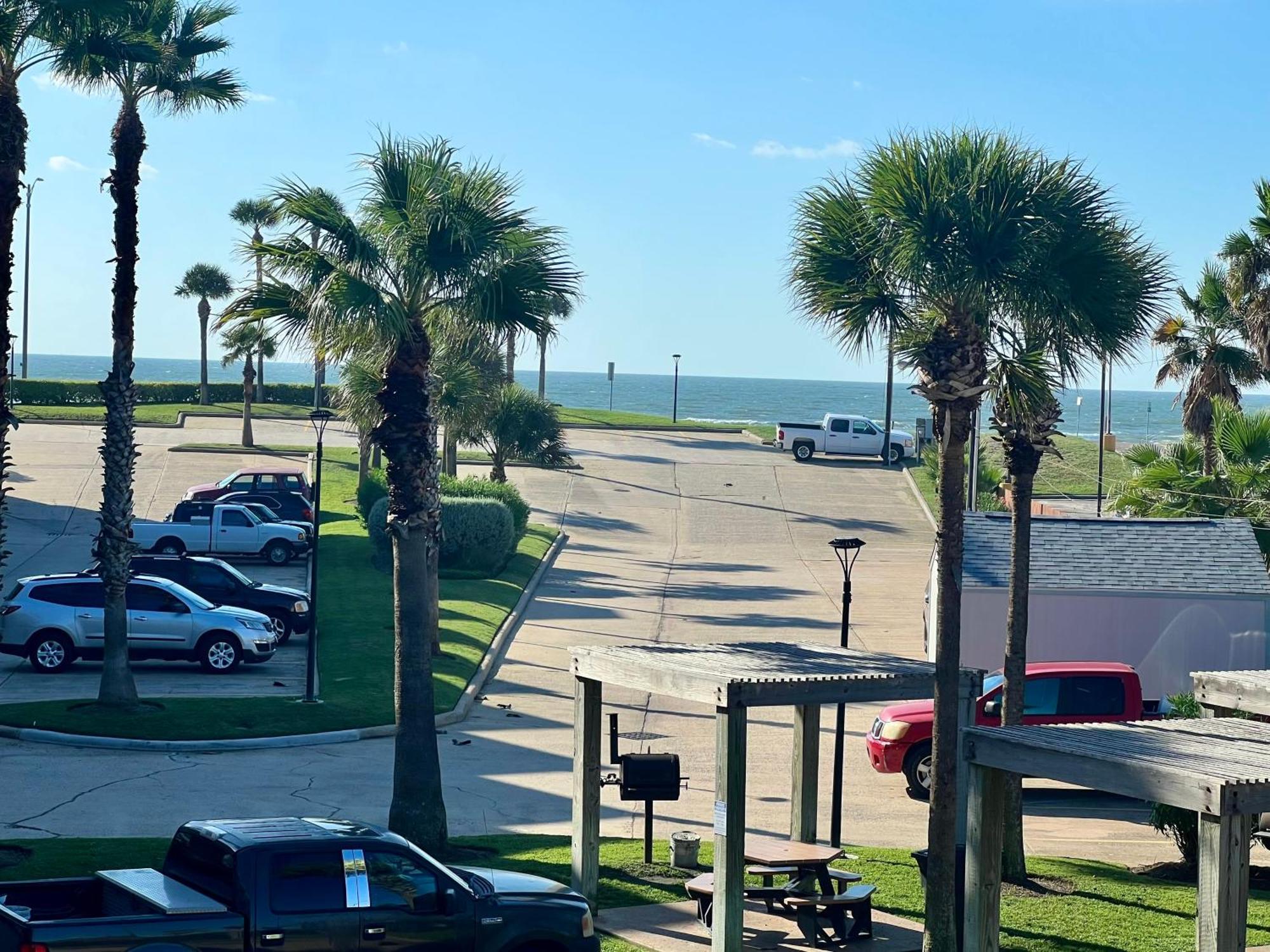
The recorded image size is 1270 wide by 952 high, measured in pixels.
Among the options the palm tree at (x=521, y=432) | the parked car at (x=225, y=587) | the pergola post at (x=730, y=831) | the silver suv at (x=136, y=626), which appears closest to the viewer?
the pergola post at (x=730, y=831)

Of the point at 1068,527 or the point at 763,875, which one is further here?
the point at 1068,527

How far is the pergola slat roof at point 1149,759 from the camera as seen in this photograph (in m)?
8.82

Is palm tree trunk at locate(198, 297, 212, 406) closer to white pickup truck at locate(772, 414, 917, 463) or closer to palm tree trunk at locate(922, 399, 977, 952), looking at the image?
white pickup truck at locate(772, 414, 917, 463)

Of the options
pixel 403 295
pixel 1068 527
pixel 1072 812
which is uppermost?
pixel 403 295

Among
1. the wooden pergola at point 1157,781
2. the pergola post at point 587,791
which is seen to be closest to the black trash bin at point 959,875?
the wooden pergola at point 1157,781

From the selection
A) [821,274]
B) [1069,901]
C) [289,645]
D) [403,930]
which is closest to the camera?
[403,930]

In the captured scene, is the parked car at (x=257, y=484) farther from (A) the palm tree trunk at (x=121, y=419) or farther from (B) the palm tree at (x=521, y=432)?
(A) the palm tree trunk at (x=121, y=419)

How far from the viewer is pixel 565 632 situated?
3028 centimetres

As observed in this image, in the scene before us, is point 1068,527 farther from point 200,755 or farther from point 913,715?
point 200,755

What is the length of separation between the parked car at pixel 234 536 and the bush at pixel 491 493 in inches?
152

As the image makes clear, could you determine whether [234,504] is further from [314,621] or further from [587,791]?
[587,791]

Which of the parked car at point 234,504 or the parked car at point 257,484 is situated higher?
the parked car at point 257,484

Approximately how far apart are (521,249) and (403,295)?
134cm

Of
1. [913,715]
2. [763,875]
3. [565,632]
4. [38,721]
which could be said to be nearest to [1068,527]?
[913,715]
